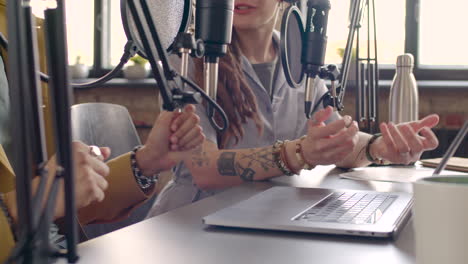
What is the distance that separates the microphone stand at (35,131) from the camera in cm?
32

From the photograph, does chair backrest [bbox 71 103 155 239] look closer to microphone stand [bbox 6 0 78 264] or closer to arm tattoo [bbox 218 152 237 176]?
arm tattoo [bbox 218 152 237 176]

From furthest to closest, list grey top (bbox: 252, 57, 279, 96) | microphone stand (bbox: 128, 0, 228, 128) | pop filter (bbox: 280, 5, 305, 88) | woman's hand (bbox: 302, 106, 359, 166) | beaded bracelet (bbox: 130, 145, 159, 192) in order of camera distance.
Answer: grey top (bbox: 252, 57, 279, 96)
woman's hand (bbox: 302, 106, 359, 166)
beaded bracelet (bbox: 130, 145, 159, 192)
pop filter (bbox: 280, 5, 305, 88)
microphone stand (bbox: 128, 0, 228, 128)

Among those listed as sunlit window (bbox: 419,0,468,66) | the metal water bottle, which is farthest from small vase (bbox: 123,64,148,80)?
the metal water bottle

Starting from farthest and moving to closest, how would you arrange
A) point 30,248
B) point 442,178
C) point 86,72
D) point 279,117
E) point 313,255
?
point 86,72
point 279,117
point 313,255
point 442,178
point 30,248

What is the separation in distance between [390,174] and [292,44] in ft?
1.62

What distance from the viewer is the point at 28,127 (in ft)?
1.08

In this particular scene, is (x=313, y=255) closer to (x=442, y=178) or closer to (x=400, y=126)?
(x=442, y=178)

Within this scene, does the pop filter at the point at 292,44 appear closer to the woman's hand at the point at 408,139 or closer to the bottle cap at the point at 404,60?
the woman's hand at the point at 408,139

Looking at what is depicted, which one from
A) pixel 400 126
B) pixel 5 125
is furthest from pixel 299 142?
pixel 5 125

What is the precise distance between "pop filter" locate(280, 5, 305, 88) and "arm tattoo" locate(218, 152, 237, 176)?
16.8 inches

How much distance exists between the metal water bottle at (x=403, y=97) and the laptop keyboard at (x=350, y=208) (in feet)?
2.20

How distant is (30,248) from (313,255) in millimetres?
353

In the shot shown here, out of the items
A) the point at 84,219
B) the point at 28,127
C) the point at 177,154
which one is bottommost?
the point at 84,219

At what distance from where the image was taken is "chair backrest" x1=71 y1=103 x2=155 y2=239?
1462 millimetres
